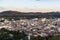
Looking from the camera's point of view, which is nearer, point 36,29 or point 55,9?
point 36,29

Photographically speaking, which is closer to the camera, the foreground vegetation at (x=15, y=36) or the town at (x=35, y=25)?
the foreground vegetation at (x=15, y=36)

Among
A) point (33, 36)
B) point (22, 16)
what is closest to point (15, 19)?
point (22, 16)

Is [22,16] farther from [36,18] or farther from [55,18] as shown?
[55,18]

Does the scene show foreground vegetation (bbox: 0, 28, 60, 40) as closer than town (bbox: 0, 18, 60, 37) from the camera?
Yes

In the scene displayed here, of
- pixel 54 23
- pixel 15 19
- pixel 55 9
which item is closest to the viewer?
pixel 54 23

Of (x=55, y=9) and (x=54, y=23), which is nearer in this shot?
(x=54, y=23)

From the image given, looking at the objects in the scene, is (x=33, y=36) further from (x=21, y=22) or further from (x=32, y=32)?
(x=21, y=22)

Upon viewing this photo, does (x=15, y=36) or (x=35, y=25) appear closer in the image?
(x=15, y=36)

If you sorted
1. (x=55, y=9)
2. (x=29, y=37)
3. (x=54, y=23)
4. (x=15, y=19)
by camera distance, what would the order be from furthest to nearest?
(x=55, y=9)
(x=15, y=19)
(x=54, y=23)
(x=29, y=37)

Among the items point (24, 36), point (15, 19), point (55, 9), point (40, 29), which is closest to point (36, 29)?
point (40, 29)
